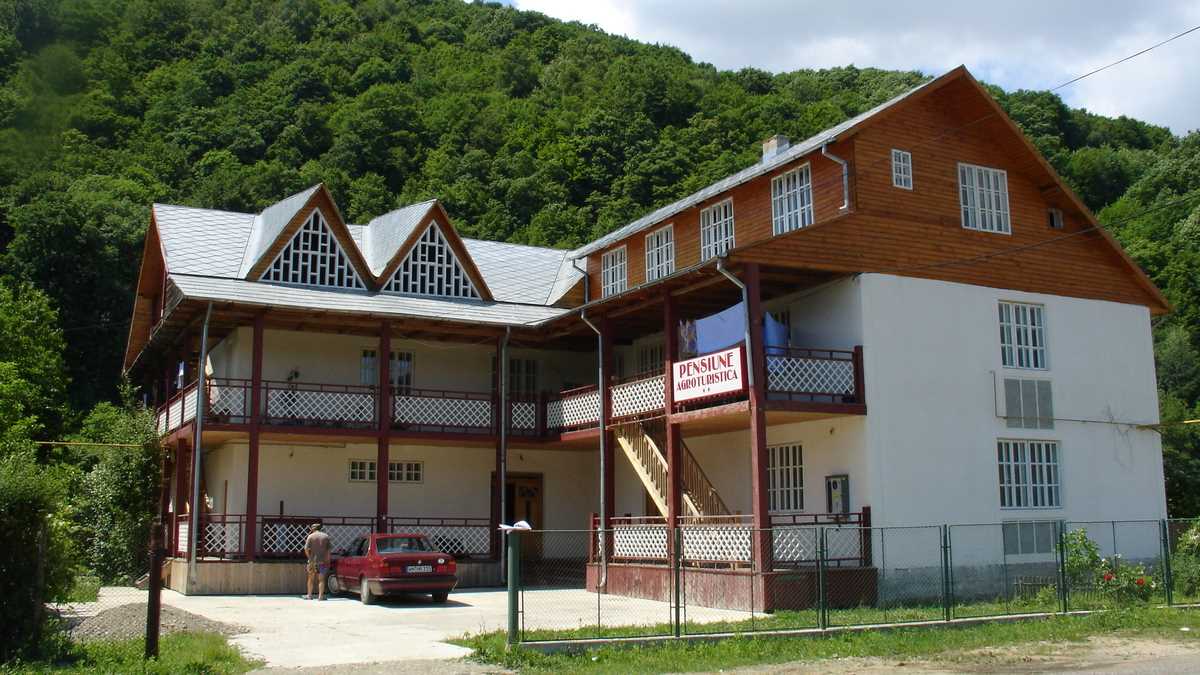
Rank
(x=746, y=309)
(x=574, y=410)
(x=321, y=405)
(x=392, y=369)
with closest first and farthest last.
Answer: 1. (x=746, y=309)
2. (x=321, y=405)
3. (x=574, y=410)
4. (x=392, y=369)

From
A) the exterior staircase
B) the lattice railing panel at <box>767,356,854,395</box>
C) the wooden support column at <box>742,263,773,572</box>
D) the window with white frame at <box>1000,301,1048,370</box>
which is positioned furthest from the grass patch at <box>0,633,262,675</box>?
the window with white frame at <box>1000,301,1048,370</box>

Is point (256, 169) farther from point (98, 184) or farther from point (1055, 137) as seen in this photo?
point (1055, 137)

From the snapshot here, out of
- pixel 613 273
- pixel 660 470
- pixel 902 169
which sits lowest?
pixel 660 470

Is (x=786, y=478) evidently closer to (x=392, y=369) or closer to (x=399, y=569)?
(x=399, y=569)

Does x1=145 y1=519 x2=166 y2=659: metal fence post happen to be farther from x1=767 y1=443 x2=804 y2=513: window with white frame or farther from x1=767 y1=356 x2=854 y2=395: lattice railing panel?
x1=767 y1=443 x2=804 y2=513: window with white frame

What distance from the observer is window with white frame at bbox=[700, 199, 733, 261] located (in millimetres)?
26672

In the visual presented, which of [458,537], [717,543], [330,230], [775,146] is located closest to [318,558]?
[458,537]

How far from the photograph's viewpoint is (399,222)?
31484 mm

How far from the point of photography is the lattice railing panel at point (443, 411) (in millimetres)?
27547

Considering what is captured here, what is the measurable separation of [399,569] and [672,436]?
20.2 feet

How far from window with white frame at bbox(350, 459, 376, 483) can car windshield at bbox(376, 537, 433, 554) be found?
21.4 feet

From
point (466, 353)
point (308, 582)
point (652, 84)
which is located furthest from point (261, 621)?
point (652, 84)

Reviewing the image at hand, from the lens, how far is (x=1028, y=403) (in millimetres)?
23891

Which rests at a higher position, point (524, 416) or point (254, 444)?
point (524, 416)
